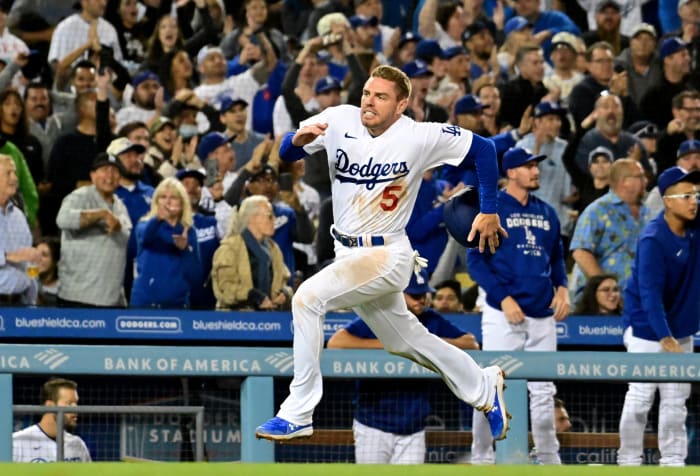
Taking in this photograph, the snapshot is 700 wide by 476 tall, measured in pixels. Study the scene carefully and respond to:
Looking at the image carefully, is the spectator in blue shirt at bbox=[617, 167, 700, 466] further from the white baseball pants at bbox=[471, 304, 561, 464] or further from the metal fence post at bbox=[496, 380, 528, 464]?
the metal fence post at bbox=[496, 380, 528, 464]

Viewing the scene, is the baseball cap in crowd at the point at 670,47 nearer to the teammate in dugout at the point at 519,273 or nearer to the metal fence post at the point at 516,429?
the teammate in dugout at the point at 519,273

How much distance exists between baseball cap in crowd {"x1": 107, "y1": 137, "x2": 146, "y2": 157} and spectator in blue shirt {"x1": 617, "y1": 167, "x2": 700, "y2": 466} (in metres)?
3.55

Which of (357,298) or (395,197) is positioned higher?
(395,197)

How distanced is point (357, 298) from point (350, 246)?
0.79 feet

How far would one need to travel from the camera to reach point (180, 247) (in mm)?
10023

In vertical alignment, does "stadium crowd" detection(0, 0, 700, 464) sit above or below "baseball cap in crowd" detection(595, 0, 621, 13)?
below

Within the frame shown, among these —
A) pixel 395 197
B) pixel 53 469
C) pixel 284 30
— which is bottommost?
pixel 53 469

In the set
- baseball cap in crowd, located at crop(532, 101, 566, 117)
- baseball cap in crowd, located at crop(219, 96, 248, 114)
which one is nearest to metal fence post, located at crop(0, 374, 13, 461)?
baseball cap in crowd, located at crop(219, 96, 248, 114)

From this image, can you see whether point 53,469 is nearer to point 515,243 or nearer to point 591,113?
point 515,243

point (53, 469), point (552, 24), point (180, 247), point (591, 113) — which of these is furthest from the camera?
point (552, 24)

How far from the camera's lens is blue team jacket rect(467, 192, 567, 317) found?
8.69 metres

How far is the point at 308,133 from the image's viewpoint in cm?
638

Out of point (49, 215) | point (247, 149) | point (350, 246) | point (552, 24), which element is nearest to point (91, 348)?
point (350, 246)

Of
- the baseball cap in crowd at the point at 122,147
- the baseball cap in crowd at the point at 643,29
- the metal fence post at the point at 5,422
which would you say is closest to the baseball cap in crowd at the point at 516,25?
the baseball cap in crowd at the point at 643,29
